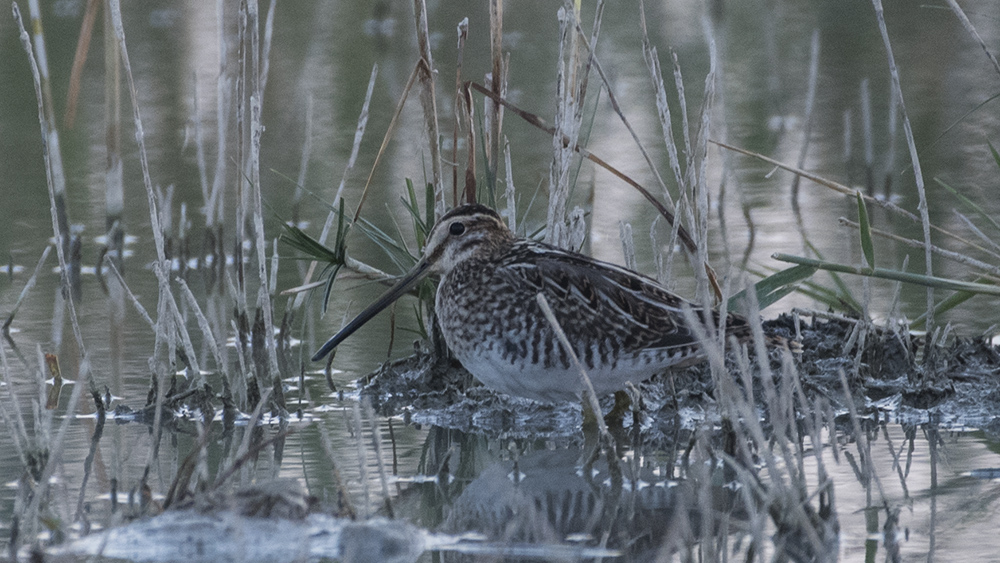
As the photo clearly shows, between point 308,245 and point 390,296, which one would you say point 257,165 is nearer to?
point 308,245

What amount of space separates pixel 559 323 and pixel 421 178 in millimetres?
4371

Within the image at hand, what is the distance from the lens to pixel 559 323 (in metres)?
4.63

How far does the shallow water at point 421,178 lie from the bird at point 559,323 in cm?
25

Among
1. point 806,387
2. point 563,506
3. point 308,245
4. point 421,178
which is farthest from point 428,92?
point 421,178

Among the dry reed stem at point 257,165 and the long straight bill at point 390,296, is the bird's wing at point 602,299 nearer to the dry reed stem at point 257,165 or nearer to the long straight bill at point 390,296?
the long straight bill at point 390,296

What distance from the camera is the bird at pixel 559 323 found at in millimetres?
4582

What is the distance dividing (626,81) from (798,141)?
265cm

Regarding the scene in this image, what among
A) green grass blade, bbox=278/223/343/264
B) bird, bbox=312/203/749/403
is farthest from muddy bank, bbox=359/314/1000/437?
green grass blade, bbox=278/223/343/264

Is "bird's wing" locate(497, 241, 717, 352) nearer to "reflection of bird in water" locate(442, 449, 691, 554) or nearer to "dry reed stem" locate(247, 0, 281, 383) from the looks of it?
"reflection of bird in water" locate(442, 449, 691, 554)

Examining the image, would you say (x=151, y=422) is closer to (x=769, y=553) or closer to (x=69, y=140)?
(x=769, y=553)

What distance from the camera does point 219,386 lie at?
531 cm

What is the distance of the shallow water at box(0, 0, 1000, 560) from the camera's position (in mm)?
4234

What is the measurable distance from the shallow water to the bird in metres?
0.25

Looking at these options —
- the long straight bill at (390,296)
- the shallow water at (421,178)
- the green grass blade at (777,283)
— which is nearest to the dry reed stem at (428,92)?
the shallow water at (421,178)
